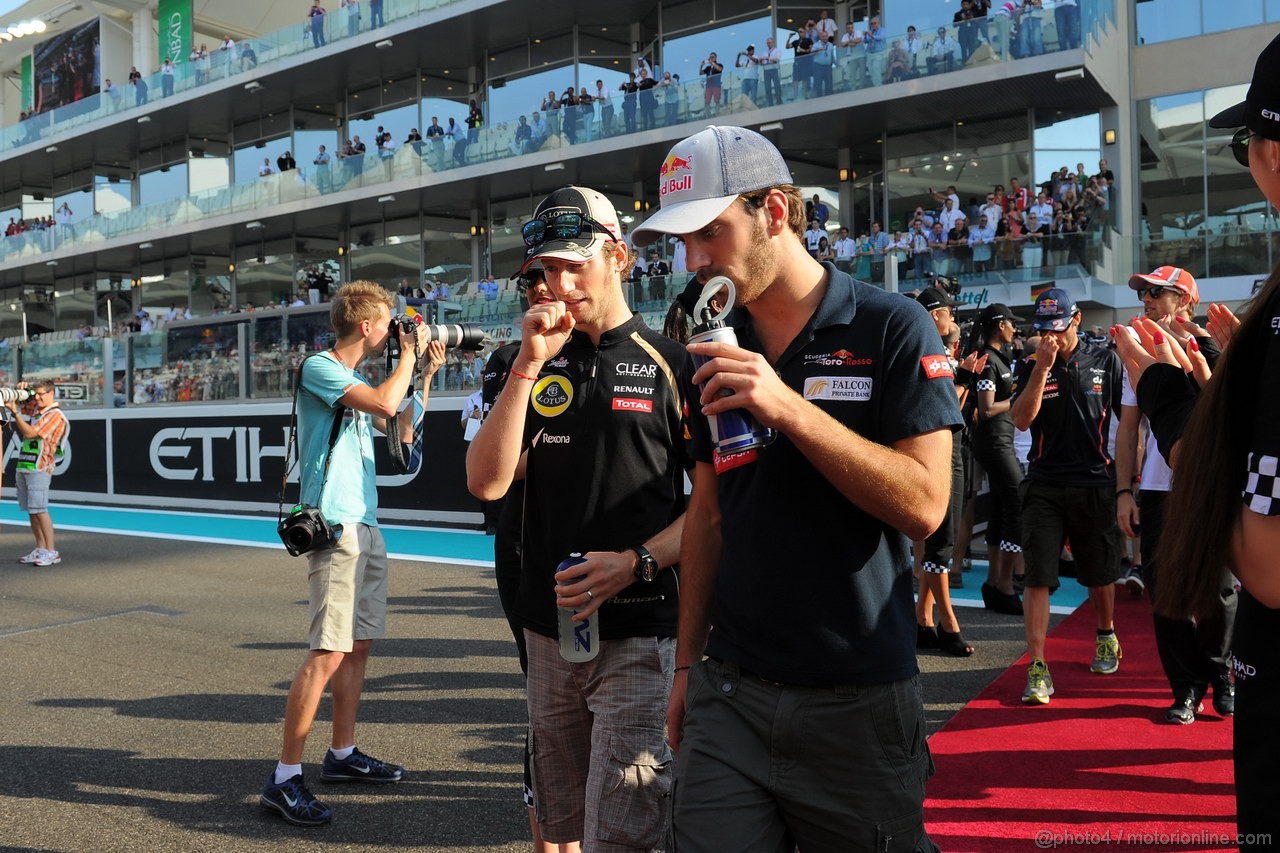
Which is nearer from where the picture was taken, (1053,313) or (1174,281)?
(1174,281)

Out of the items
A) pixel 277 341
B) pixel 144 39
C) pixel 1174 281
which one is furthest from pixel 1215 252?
pixel 144 39

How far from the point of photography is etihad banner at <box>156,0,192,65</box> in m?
36.3

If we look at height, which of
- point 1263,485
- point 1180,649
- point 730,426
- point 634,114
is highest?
Answer: point 634,114

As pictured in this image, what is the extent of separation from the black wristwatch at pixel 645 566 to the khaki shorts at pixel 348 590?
1.92 m

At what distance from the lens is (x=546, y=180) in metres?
27.8

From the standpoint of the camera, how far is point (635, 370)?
287 cm

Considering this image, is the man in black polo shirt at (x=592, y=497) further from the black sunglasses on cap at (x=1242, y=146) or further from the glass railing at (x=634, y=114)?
the glass railing at (x=634, y=114)

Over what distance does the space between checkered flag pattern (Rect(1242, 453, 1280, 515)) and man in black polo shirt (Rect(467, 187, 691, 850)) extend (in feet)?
4.64

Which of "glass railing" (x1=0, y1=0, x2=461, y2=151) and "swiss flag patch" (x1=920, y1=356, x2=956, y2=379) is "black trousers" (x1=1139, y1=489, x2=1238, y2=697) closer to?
"swiss flag patch" (x1=920, y1=356, x2=956, y2=379)

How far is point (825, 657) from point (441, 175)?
27.1m

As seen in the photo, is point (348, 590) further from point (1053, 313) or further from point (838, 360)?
point (1053, 313)

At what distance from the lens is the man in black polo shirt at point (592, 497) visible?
8.72 feet

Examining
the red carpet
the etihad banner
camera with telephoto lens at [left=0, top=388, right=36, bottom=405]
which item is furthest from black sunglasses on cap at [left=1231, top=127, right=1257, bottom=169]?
the etihad banner

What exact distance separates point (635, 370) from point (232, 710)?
3.76 metres
